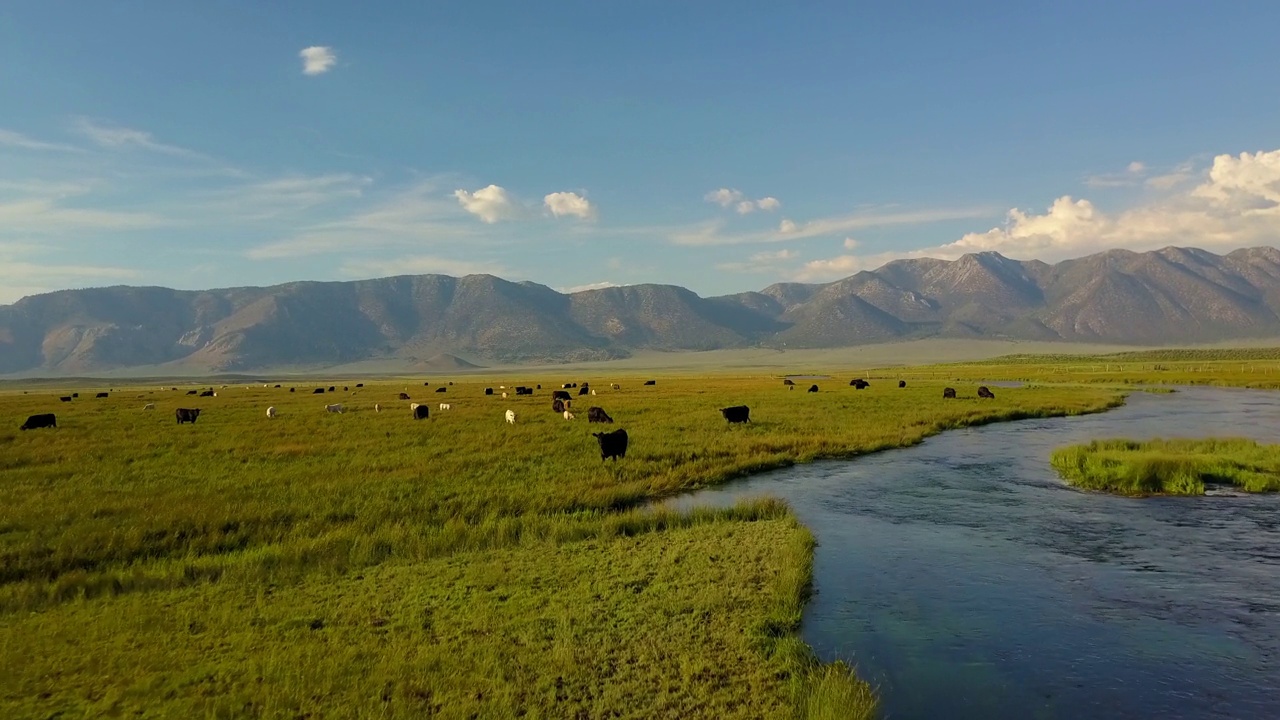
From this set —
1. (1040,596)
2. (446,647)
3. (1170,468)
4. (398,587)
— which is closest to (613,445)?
(398,587)

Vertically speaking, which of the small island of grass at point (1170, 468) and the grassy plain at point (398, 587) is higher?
the grassy plain at point (398, 587)

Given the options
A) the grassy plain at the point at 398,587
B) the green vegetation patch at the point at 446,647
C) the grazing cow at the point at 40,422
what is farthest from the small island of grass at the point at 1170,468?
the grazing cow at the point at 40,422

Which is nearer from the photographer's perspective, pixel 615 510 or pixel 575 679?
pixel 575 679

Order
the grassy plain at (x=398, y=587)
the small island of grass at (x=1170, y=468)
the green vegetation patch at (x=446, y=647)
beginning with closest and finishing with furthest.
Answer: the green vegetation patch at (x=446, y=647) < the grassy plain at (x=398, y=587) < the small island of grass at (x=1170, y=468)

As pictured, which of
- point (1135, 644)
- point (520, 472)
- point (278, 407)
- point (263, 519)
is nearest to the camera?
point (1135, 644)

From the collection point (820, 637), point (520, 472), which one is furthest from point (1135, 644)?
point (520, 472)

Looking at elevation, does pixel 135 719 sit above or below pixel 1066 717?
above

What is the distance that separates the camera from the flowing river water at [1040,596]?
923 cm

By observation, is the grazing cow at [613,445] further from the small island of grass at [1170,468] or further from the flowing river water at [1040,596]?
the small island of grass at [1170,468]

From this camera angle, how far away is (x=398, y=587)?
1269cm

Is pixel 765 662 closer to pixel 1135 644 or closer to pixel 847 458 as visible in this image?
pixel 1135 644

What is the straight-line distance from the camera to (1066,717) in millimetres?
8617

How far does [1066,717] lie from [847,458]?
70.9 feet

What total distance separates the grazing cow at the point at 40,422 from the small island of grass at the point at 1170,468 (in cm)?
5194
